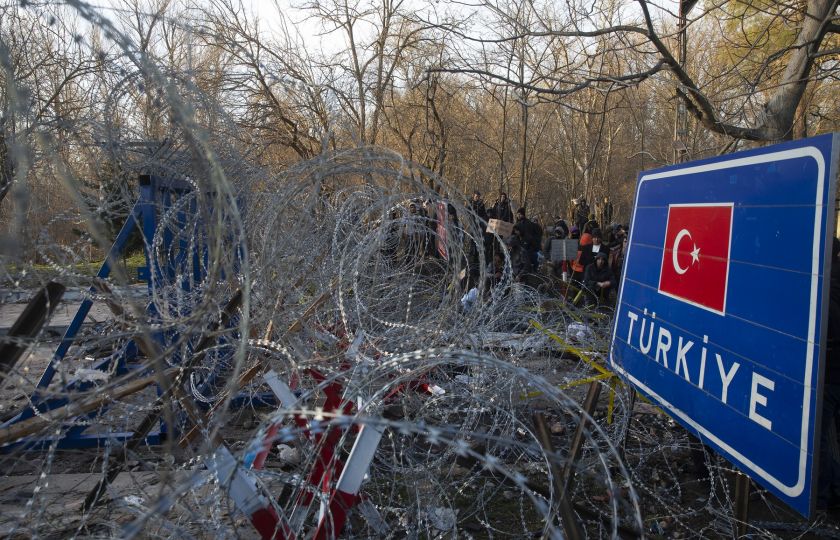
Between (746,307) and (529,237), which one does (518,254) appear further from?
(746,307)

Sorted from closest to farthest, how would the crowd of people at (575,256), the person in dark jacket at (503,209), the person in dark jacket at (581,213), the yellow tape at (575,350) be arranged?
the yellow tape at (575,350) < the crowd of people at (575,256) < the person in dark jacket at (503,209) < the person in dark jacket at (581,213)

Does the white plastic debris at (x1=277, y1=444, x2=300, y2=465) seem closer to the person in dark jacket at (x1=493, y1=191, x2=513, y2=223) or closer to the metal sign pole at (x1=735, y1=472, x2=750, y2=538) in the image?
the metal sign pole at (x1=735, y1=472, x2=750, y2=538)

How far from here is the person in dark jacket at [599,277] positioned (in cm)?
980

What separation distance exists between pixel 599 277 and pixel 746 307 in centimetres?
765

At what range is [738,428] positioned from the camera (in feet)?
7.83

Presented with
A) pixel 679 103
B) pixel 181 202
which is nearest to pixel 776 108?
pixel 679 103

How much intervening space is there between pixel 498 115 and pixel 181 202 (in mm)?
23689

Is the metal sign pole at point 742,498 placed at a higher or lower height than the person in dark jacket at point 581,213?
lower

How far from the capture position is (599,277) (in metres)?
9.95

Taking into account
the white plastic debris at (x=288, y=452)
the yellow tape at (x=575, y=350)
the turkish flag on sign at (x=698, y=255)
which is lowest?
the white plastic debris at (x=288, y=452)

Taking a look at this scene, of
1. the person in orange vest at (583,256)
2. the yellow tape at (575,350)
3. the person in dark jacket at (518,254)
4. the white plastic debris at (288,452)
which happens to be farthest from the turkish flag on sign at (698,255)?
the person in dark jacket at (518,254)

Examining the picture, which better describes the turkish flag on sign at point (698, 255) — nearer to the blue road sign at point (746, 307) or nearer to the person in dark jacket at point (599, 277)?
the blue road sign at point (746, 307)

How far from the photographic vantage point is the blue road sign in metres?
2.10

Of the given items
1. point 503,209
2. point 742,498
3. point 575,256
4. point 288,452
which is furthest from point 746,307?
point 503,209
